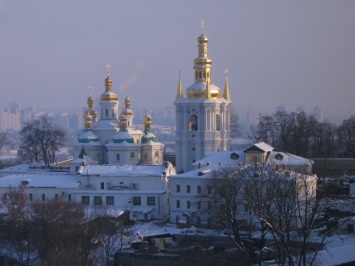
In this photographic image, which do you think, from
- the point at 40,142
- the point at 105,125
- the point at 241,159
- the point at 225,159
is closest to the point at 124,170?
the point at 225,159

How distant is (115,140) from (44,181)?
6038 millimetres

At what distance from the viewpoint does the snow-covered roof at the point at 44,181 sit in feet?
119

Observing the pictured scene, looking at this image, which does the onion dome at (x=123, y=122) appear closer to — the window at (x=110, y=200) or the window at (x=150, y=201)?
the window at (x=110, y=200)

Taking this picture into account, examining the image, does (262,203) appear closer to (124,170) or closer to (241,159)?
(241,159)

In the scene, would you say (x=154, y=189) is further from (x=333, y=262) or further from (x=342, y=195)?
(x=333, y=262)

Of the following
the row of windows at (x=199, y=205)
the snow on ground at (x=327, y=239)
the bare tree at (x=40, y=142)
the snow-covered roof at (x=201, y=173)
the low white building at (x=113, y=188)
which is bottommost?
the snow on ground at (x=327, y=239)

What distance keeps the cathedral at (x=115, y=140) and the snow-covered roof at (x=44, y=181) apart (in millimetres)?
3310

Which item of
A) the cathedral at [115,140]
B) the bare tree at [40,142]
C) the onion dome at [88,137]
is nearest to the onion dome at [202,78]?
the cathedral at [115,140]

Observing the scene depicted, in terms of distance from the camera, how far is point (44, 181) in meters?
36.6

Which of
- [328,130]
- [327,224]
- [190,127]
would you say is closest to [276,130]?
[328,130]

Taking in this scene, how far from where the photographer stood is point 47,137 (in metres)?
50.5

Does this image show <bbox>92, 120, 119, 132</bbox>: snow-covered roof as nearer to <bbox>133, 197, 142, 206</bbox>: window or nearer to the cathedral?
the cathedral

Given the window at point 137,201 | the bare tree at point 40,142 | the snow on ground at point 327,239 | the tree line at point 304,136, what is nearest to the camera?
the snow on ground at point 327,239

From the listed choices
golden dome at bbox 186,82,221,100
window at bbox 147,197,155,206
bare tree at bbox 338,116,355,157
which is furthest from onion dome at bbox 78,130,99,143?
bare tree at bbox 338,116,355,157
